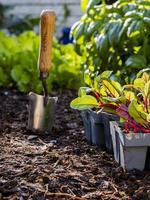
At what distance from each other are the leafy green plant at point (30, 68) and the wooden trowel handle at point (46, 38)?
48.2 inches

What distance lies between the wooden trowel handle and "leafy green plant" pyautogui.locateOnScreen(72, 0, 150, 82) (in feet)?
1.47

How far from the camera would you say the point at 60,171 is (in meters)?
2.20

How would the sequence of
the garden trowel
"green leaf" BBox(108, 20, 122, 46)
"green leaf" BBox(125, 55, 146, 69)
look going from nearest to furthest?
1. the garden trowel
2. "green leaf" BBox(125, 55, 146, 69)
3. "green leaf" BBox(108, 20, 122, 46)

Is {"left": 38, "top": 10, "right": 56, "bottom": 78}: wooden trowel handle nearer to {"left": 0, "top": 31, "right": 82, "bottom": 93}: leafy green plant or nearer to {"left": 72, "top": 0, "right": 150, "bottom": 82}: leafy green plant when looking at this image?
{"left": 72, "top": 0, "right": 150, "bottom": 82}: leafy green plant

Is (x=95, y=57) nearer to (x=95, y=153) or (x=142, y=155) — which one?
(x=95, y=153)

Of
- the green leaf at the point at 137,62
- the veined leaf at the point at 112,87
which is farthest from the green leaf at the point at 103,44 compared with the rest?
the veined leaf at the point at 112,87

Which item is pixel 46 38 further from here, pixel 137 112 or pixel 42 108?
pixel 137 112

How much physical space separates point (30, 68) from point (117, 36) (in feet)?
3.87

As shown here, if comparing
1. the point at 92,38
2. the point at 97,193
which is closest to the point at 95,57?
the point at 92,38

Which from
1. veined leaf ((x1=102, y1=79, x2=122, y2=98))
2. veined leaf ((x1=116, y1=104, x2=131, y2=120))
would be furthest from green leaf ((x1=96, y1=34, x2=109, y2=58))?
veined leaf ((x1=116, y1=104, x2=131, y2=120))

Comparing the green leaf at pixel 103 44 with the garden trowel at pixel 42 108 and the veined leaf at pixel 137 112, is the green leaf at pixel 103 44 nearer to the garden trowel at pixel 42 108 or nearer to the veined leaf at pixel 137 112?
the garden trowel at pixel 42 108

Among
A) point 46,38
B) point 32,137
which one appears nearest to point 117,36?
point 46,38

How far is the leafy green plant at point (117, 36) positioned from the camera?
316 cm

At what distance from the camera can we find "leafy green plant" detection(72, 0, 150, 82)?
3.16 meters
